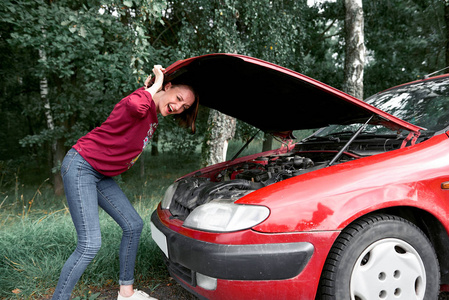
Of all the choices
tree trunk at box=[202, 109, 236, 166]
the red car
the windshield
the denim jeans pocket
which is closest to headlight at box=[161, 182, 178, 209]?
the red car

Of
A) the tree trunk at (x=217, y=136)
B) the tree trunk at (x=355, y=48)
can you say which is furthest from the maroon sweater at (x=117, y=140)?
the tree trunk at (x=355, y=48)

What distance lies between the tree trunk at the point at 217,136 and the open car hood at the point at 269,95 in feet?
7.57

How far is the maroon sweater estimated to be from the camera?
6.39ft

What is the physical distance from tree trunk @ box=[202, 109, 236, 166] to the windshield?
2.56 metres

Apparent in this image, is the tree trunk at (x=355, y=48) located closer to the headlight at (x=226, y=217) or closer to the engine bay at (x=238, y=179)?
the engine bay at (x=238, y=179)

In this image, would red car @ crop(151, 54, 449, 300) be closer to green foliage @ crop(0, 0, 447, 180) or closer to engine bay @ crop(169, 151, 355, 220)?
engine bay @ crop(169, 151, 355, 220)

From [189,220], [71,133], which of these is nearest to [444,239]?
[189,220]

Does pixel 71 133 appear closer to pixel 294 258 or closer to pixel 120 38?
pixel 120 38

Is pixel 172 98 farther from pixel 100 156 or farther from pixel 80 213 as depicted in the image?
pixel 80 213

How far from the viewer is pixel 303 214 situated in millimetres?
1557

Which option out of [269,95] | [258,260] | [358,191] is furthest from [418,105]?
[258,260]

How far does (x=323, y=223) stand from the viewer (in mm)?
1553

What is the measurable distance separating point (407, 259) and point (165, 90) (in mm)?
1782

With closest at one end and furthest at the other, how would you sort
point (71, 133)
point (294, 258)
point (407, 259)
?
point (294, 258)
point (407, 259)
point (71, 133)
